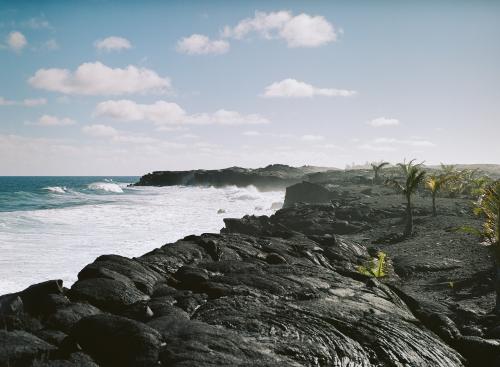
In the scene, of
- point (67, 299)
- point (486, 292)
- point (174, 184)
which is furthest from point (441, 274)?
point (174, 184)

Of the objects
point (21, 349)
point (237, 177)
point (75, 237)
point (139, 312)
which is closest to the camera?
point (21, 349)

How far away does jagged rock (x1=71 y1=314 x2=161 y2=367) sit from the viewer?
7199 millimetres

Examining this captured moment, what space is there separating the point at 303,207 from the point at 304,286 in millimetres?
28969

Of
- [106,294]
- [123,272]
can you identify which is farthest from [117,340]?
[123,272]

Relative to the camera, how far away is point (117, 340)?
7.47 m

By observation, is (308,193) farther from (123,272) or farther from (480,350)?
(480,350)

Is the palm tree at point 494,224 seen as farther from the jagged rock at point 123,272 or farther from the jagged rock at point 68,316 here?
the jagged rock at point 68,316

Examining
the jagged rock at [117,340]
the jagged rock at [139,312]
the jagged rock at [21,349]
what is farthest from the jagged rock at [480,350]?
the jagged rock at [21,349]

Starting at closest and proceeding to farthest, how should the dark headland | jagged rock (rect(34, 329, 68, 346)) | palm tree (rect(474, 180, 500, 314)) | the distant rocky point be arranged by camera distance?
1. the dark headland
2. jagged rock (rect(34, 329, 68, 346))
3. palm tree (rect(474, 180, 500, 314))
4. the distant rocky point

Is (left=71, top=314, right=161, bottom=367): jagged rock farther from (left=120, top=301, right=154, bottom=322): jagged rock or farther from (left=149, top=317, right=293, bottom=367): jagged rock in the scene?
(left=120, top=301, right=154, bottom=322): jagged rock

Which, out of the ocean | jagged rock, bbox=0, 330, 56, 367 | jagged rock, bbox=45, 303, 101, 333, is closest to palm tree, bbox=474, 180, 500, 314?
jagged rock, bbox=45, 303, 101, 333

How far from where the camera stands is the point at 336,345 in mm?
8688

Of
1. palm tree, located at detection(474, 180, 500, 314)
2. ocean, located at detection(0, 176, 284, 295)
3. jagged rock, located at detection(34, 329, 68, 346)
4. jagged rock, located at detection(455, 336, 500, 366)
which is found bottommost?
ocean, located at detection(0, 176, 284, 295)

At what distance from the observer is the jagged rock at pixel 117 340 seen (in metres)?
7.20
